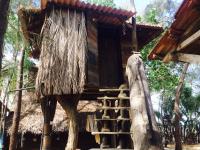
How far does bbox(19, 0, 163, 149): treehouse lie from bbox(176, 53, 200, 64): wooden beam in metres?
3.10

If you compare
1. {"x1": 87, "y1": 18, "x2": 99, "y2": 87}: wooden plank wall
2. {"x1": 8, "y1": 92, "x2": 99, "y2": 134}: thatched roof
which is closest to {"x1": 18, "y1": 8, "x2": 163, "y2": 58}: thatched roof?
{"x1": 87, "y1": 18, "x2": 99, "y2": 87}: wooden plank wall

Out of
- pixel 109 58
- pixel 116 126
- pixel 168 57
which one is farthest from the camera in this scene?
pixel 109 58

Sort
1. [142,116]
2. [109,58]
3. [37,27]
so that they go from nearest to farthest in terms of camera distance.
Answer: [142,116]
[37,27]
[109,58]

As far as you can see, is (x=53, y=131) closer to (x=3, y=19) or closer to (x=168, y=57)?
(x=168, y=57)

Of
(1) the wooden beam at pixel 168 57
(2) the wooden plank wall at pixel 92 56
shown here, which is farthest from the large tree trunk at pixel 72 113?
(1) the wooden beam at pixel 168 57

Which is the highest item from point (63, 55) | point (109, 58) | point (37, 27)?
point (37, 27)

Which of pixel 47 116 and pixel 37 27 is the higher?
pixel 37 27

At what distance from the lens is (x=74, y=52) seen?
9195 millimetres

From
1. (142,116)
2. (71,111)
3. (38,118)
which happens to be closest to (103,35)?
(71,111)

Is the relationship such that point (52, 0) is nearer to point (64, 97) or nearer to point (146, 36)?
point (64, 97)

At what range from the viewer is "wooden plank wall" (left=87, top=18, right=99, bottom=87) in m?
9.34

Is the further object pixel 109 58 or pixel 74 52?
pixel 109 58

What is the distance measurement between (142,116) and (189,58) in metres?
2.38

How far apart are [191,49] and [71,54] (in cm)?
487
